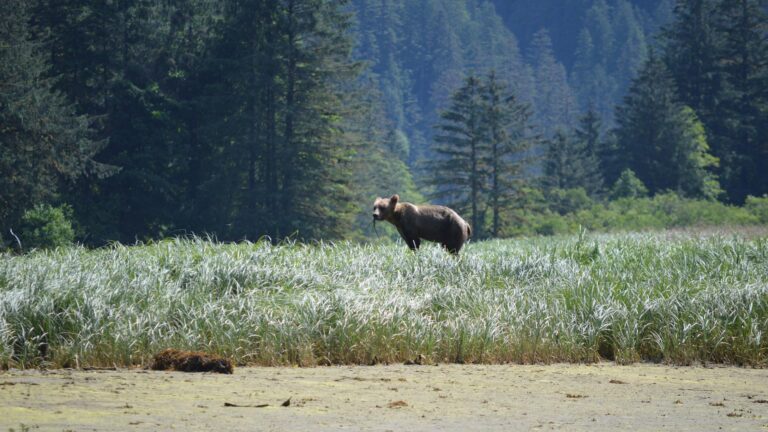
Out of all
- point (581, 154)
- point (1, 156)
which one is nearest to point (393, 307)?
point (1, 156)

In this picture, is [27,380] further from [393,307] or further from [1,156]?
[1,156]

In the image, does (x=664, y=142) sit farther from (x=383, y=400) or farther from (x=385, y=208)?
(x=383, y=400)

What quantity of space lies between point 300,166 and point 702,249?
32463mm

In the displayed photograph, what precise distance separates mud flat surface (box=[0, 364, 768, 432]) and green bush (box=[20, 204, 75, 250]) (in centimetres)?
2660

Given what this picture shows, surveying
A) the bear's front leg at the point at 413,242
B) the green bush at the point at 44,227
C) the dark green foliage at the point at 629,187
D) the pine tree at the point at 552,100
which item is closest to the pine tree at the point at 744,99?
the dark green foliage at the point at 629,187

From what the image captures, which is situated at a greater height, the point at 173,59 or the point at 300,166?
the point at 173,59

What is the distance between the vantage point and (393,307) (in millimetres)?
11984

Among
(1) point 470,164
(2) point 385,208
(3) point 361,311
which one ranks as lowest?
(1) point 470,164

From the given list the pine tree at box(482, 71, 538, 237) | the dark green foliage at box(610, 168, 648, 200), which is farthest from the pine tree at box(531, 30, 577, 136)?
the pine tree at box(482, 71, 538, 237)

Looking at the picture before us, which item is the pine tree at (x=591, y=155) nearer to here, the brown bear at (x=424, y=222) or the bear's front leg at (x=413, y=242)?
the brown bear at (x=424, y=222)

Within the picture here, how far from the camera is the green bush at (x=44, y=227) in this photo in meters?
35.2

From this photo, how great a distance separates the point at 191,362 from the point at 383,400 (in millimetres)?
2206

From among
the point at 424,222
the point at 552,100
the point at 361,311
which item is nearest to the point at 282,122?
the point at 424,222

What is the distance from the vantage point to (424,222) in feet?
54.2
